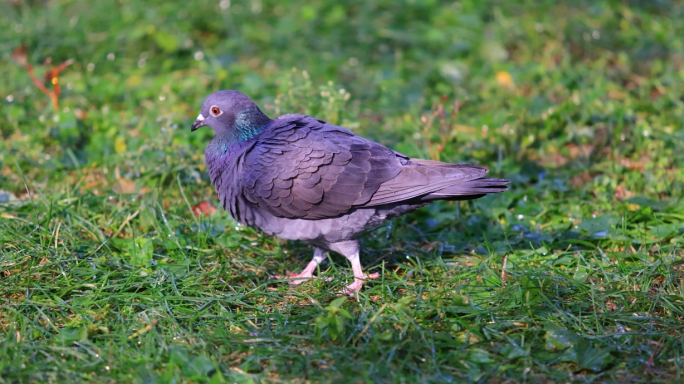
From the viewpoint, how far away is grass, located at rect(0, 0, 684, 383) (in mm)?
3518

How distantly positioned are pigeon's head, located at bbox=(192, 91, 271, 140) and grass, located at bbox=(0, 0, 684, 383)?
831 millimetres

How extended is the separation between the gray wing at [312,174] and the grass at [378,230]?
0.58 meters

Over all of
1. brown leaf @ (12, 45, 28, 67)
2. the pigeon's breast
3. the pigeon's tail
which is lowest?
the pigeon's breast

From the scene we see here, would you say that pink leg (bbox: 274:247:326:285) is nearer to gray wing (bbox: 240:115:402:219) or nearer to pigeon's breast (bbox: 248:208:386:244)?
pigeon's breast (bbox: 248:208:386:244)

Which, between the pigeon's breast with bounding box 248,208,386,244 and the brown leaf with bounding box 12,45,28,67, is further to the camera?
the brown leaf with bounding box 12,45,28,67

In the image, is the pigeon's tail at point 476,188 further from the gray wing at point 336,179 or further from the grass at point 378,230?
the grass at point 378,230

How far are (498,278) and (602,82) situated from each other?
13.7 feet

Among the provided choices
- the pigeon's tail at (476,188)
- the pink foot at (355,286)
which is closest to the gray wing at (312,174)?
the pigeon's tail at (476,188)

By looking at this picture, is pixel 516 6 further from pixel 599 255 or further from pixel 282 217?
Answer: pixel 282 217

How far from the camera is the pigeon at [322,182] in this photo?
419cm

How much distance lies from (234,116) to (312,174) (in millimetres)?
856

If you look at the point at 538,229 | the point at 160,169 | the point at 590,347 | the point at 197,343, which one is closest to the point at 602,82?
the point at 538,229

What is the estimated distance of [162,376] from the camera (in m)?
3.25

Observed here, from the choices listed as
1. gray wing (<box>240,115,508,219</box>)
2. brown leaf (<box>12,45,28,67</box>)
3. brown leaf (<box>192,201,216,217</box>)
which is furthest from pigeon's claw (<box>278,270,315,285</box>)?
brown leaf (<box>12,45,28,67</box>)
